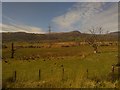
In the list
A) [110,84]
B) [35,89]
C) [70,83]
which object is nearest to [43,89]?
[35,89]

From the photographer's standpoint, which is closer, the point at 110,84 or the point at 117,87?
the point at 117,87

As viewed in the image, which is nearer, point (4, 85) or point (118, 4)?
point (4, 85)

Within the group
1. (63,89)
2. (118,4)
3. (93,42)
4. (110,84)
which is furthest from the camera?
(93,42)

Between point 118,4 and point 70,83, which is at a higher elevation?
point 118,4

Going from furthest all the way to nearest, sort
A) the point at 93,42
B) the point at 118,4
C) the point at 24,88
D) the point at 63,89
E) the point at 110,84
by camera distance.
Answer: the point at 93,42 < the point at 118,4 < the point at 110,84 < the point at 24,88 < the point at 63,89

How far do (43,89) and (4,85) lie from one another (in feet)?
8.80

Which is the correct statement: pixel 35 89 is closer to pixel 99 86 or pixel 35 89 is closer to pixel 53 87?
pixel 53 87

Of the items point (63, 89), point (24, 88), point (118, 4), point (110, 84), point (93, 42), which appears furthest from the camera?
point (93, 42)

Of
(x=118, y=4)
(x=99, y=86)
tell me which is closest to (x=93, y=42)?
(x=118, y=4)

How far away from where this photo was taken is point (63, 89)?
16.7m

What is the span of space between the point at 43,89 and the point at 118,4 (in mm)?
11057

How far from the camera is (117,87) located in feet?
60.0

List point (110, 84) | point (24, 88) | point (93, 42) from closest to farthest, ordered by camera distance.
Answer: point (24, 88), point (110, 84), point (93, 42)

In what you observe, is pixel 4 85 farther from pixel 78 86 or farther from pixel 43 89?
pixel 78 86
